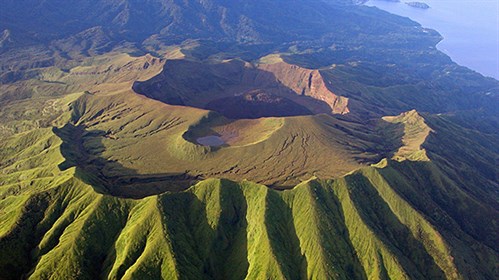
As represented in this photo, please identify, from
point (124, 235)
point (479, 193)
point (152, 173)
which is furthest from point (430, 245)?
point (152, 173)

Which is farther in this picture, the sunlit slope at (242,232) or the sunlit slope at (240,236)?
the sunlit slope at (242,232)

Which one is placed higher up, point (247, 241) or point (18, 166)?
point (247, 241)

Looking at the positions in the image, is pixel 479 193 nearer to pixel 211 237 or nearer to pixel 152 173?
pixel 211 237

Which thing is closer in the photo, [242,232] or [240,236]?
[240,236]

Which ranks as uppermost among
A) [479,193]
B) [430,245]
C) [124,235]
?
[124,235]

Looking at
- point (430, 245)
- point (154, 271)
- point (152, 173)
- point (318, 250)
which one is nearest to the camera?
point (154, 271)

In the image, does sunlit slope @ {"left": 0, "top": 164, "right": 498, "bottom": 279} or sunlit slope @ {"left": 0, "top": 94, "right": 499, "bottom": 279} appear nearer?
sunlit slope @ {"left": 0, "top": 164, "right": 498, "bottom": 279}

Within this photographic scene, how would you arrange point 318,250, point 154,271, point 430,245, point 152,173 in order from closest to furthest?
1. point 154,271
2. point 318,250
3. point 430,245
4. point 152,173

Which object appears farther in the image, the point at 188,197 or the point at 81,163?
the point at 81,163

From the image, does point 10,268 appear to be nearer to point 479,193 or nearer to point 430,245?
point 430,245

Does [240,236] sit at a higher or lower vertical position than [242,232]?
lower
